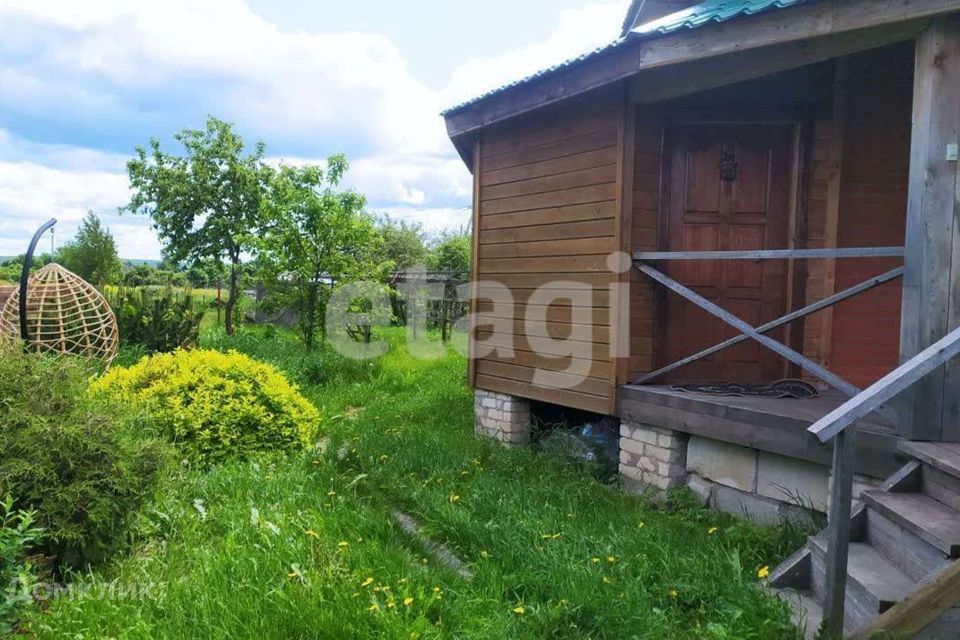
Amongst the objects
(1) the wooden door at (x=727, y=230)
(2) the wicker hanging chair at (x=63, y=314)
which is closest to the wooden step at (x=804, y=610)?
(1) the wooden door at (x=727, y=230)

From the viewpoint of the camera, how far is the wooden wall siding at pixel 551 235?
5.21 m

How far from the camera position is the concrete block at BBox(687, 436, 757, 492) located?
4.32 m

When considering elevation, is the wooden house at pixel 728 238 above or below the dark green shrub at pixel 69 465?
above

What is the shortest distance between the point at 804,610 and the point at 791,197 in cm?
340

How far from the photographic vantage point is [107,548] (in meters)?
3.49

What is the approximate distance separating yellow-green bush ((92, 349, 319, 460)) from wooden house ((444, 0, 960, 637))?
1.93 meters

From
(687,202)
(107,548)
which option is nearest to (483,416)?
(687,202)

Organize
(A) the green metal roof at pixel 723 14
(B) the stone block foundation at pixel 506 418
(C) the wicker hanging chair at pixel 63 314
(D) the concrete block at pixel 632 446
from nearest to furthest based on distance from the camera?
(A) the green metal roof at pixel 723 14, (D) the concrete block at pixel 632 446, (B) the stone block foundation at pixel 506 418, (C) the wicker hanging chair at pixel 63 314

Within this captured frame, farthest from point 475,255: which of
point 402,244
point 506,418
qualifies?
point 402,244

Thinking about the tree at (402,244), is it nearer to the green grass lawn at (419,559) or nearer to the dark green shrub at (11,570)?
the green grass lawn at (419,559)

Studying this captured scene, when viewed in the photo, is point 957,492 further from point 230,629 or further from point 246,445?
point 246,445

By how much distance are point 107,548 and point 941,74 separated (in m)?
4.69

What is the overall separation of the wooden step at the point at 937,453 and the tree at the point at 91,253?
20.8m

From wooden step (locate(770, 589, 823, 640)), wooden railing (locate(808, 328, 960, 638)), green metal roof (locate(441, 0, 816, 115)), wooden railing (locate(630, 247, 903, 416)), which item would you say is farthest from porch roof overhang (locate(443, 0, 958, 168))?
wooden step (locate(770, 589, 823, 640))
